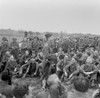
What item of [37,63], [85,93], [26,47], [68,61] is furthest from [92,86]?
[26,47]

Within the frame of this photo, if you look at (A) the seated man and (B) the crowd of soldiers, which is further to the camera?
(B) the crowd of soldiers

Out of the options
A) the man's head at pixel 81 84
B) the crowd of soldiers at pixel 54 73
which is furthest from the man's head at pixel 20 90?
the man's head at pixel 81 84

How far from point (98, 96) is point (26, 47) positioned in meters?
6.22

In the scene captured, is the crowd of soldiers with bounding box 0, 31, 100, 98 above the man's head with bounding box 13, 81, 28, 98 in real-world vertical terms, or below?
below

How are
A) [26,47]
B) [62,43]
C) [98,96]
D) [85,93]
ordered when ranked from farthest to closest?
[62,43] < [26,47] < [85,93] < [98,96]

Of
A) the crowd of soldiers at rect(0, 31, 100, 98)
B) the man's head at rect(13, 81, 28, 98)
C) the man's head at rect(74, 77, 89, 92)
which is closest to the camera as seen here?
the man's head at rect(13, 81, 28, 98)

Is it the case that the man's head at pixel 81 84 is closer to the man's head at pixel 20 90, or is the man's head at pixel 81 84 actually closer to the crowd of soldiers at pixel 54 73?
the crowd of soldiers at pixel 54 73

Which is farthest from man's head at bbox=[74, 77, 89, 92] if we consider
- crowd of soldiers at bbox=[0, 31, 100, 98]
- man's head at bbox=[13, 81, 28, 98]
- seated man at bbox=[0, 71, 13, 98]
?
man's head at bbox=[13, 81, 28, 98]

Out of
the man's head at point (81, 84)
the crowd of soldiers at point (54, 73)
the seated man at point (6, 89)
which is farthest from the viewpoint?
the man's head at point (81, 84)

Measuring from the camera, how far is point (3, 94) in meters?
3.85

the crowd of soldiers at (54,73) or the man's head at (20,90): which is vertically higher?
the man's head at (20,90)

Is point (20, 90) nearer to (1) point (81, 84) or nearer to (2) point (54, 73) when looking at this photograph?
(1) point (81, 84)

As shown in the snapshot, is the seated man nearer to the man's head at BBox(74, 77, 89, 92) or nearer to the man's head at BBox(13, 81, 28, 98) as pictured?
the man's head at BBox(13, 81, 28, 98)

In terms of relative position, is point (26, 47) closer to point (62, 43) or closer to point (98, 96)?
point (62, 43)
